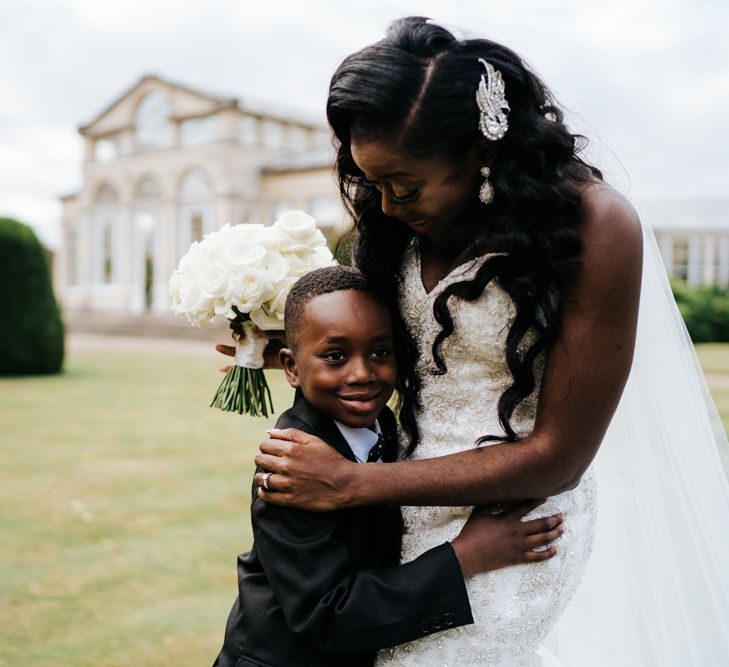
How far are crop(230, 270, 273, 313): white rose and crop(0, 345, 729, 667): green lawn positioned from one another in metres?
2.59

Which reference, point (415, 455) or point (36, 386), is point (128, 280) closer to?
point (36, 386)

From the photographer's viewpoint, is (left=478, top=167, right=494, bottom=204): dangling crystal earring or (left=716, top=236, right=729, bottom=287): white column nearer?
(left=478, top=167, right=494, bottom=204): dangling crystal earring

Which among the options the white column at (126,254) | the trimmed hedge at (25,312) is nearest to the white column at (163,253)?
the white column at (126,254)

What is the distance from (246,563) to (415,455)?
0.49m

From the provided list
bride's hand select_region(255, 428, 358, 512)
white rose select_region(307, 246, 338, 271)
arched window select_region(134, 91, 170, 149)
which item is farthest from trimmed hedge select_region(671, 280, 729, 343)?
bride's hand select_region(255, 428, 358, 512)

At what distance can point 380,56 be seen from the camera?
1.88 meters

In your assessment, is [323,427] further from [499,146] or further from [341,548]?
[499,146]

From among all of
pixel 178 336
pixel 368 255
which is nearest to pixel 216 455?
pixel 368 255

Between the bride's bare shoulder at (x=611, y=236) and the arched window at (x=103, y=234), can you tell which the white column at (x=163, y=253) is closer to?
the arched window at (x=103, y=234)

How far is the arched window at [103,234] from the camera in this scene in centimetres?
3359

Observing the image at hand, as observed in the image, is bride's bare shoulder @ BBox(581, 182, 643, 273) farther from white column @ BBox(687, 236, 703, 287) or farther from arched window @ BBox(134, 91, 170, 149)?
arched window @ BBox(134, 91, 170, 149)

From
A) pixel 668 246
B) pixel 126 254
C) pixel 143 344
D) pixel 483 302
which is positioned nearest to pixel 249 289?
pixel 483 302

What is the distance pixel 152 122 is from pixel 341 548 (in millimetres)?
32388

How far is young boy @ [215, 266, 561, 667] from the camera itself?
1.85 m
